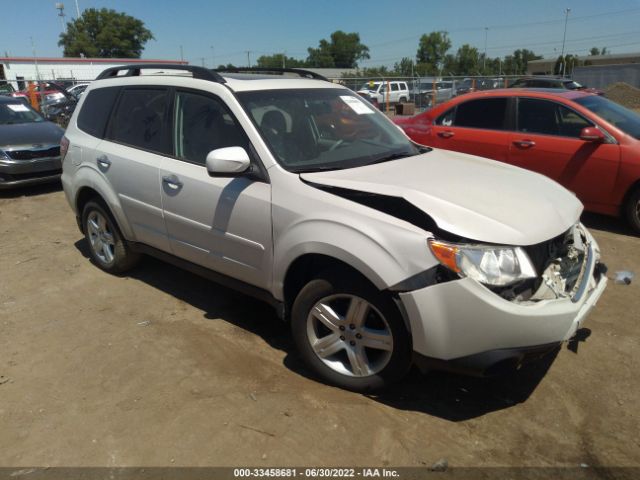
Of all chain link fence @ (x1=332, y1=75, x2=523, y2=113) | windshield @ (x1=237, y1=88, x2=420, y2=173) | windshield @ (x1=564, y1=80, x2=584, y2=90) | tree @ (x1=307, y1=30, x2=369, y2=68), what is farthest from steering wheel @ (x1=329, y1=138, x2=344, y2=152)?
tree @ (x1=307, y1=30, x2=369, y2=68)

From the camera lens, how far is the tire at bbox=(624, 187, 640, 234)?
5.64m

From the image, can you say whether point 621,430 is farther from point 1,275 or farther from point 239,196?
point 1,275

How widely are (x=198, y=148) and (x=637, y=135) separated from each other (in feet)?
16.5

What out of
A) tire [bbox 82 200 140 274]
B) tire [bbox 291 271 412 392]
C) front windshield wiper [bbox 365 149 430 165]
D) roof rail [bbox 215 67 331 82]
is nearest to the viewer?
tire [bbox 291 271 412 392]

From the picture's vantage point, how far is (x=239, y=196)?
326 centimetres

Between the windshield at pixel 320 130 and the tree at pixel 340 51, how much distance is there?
122 metres

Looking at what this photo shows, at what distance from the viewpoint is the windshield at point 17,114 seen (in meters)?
9.16

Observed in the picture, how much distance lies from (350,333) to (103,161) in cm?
283

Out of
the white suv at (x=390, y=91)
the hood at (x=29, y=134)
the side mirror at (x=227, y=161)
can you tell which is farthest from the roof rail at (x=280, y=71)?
the white suv at (x=390, y=91)

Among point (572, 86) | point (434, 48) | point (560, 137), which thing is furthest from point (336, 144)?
point (434, 48)

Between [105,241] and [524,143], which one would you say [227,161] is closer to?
[105,241]

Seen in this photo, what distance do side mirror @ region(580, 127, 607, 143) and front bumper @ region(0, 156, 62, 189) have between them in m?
8.00

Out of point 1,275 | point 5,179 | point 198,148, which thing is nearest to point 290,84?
point 198,148

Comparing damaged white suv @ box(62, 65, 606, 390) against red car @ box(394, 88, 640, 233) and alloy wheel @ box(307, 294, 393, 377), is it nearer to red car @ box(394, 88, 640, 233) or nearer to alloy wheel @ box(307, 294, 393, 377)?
alloy wheel @ box(307, 294, 393, 377)
